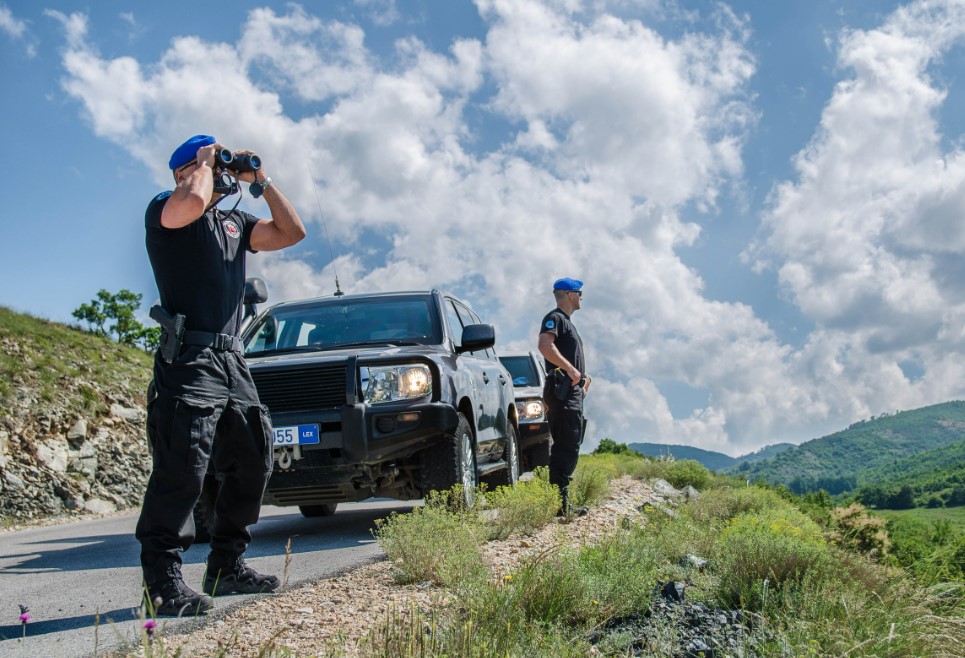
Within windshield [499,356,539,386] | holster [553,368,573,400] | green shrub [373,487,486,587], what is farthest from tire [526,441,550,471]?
green shrub [373,487,486,587]

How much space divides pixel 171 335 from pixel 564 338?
4.22 m

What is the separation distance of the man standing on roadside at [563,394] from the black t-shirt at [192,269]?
3.69 metres

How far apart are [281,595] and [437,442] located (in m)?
2.58

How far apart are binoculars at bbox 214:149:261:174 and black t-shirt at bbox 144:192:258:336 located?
27 cm

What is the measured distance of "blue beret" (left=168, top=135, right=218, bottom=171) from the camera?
3.95 metres

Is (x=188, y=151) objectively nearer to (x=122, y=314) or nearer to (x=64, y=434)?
(x=64, y=434)

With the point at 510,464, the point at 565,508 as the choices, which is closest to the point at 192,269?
the point at 565,508

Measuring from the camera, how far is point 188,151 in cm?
396

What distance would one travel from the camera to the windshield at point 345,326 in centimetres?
730

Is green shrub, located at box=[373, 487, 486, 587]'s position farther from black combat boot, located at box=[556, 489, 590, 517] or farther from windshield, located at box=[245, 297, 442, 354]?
windshield, located at box=[245, 297, 442, 354]

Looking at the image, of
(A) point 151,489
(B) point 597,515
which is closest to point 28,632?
(A) point 151,489

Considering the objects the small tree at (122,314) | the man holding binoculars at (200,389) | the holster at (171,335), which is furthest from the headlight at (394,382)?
the small tree at (122,314)

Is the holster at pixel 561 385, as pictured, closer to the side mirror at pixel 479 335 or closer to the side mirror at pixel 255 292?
the side mirror at pixel 479 335

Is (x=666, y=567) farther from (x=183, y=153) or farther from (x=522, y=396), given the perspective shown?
(x=522, y=396)
